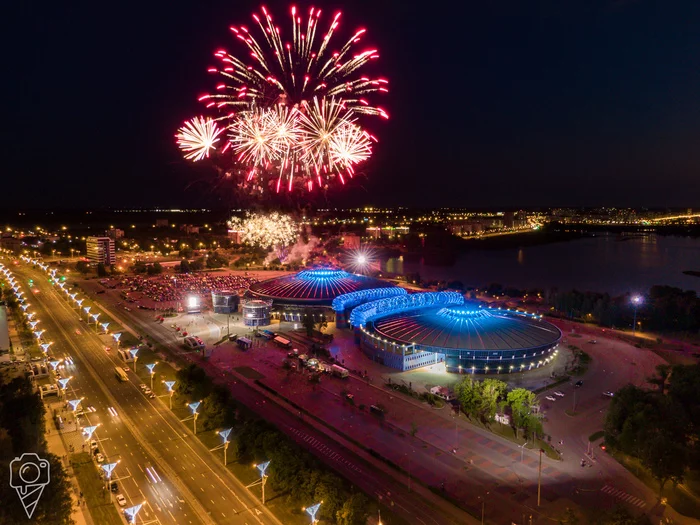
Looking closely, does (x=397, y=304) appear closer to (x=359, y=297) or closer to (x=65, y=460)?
(x=359, y=297)

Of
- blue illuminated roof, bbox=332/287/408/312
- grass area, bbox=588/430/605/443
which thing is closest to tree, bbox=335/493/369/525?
grass area, bbox=588/430/605/443

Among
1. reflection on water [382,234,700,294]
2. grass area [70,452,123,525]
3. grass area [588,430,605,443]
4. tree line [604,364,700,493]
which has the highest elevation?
tree line [604,364,700,493]

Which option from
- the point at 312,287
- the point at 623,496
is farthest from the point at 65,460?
the point at 312,287

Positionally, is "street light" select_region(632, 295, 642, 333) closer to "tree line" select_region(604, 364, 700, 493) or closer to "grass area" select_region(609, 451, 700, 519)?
"tree line" select_region(604, 364, 700, 493)

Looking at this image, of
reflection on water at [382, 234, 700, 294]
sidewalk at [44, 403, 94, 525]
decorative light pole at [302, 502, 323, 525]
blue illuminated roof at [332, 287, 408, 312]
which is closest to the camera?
decorative light pole at [302, 502, 323, 525]

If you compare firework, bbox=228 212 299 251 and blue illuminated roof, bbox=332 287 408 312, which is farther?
firework, bbox=228 212 299 251

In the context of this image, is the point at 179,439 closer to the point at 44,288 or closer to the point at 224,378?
the point at 224,378
